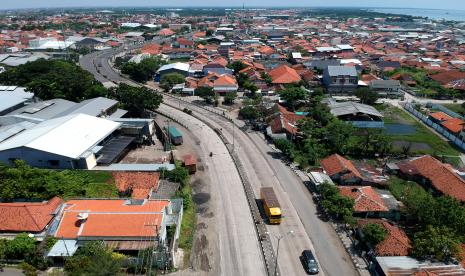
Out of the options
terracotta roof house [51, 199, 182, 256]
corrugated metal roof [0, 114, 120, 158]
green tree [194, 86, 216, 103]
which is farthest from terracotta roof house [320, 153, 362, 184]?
green tree [194, 86, 216, 103]

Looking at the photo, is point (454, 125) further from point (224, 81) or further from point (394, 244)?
point (224, 81)

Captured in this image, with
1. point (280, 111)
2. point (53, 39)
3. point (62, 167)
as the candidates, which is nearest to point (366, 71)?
point (280, 111)

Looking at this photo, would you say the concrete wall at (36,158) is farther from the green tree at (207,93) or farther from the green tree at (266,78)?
the green tree at (266,78)

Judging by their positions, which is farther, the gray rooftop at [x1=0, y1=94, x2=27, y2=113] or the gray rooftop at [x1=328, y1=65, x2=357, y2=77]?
the gray rooftop at [x1=328, y1=65, x2=357, y2=77]

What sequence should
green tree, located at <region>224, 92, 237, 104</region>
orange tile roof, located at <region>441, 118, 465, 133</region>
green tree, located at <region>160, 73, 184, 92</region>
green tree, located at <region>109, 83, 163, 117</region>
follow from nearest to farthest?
1. orange tile roof, located at <region>441, 118, 465, 133</region>
2. green tree, located at <region>109, 83, 163, 117</region>
3. green tree, located at <region>224, 92, 237, 104</region>
4. green tree, located at <region>160, 73, 184, 92</region>

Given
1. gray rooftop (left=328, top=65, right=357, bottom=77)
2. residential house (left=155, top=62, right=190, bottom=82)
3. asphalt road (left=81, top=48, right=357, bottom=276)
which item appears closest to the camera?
asphalt road (left=81, top=48, right=357, bottom=276)

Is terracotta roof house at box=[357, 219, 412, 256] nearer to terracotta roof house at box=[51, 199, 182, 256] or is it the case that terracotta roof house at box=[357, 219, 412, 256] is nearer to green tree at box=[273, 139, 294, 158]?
green tree at box=[273, 139, 294, 158]

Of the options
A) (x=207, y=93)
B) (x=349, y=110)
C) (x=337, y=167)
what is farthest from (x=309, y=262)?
A: (x=207, y=93)
